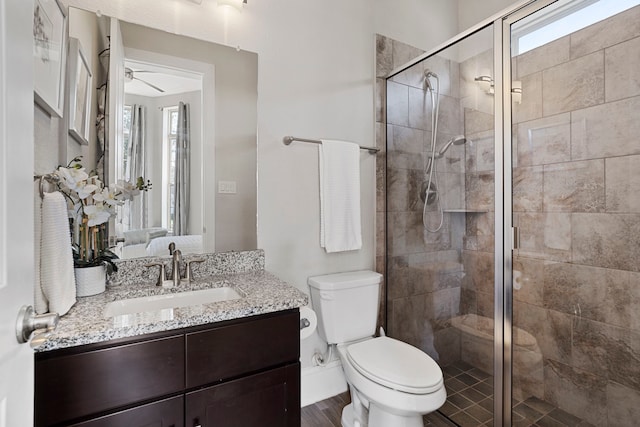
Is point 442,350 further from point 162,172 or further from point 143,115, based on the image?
point 143,115

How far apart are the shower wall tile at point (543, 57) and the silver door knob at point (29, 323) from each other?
1.89 meters

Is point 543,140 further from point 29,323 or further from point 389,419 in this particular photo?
point 29,323

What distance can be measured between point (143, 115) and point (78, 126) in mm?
251

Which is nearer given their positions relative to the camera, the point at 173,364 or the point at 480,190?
the point at 173,364

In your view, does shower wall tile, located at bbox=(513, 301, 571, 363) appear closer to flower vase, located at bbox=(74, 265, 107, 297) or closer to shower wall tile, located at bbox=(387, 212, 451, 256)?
shower wall tile, located at bbox=(387, 212, 451, 256)

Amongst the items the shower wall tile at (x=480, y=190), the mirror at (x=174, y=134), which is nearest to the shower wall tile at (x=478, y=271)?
the shower wall tile at (x=480, y=190)

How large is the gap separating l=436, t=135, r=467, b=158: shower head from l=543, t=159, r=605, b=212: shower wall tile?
0.41 metres

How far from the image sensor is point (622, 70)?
1412mm

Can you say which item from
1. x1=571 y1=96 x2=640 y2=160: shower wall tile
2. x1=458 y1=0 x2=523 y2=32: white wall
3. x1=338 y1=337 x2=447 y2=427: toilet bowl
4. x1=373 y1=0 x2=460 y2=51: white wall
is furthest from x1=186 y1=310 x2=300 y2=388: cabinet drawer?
x1=458 y1=0 x2=523 y2=32: white wall

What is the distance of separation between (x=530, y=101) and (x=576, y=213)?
56 cm

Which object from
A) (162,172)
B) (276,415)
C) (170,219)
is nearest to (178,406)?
(276,415)

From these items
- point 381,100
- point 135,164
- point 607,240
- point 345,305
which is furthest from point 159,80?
point 607,240

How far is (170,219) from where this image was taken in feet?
4.95

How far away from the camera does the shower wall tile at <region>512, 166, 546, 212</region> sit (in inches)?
59.8
